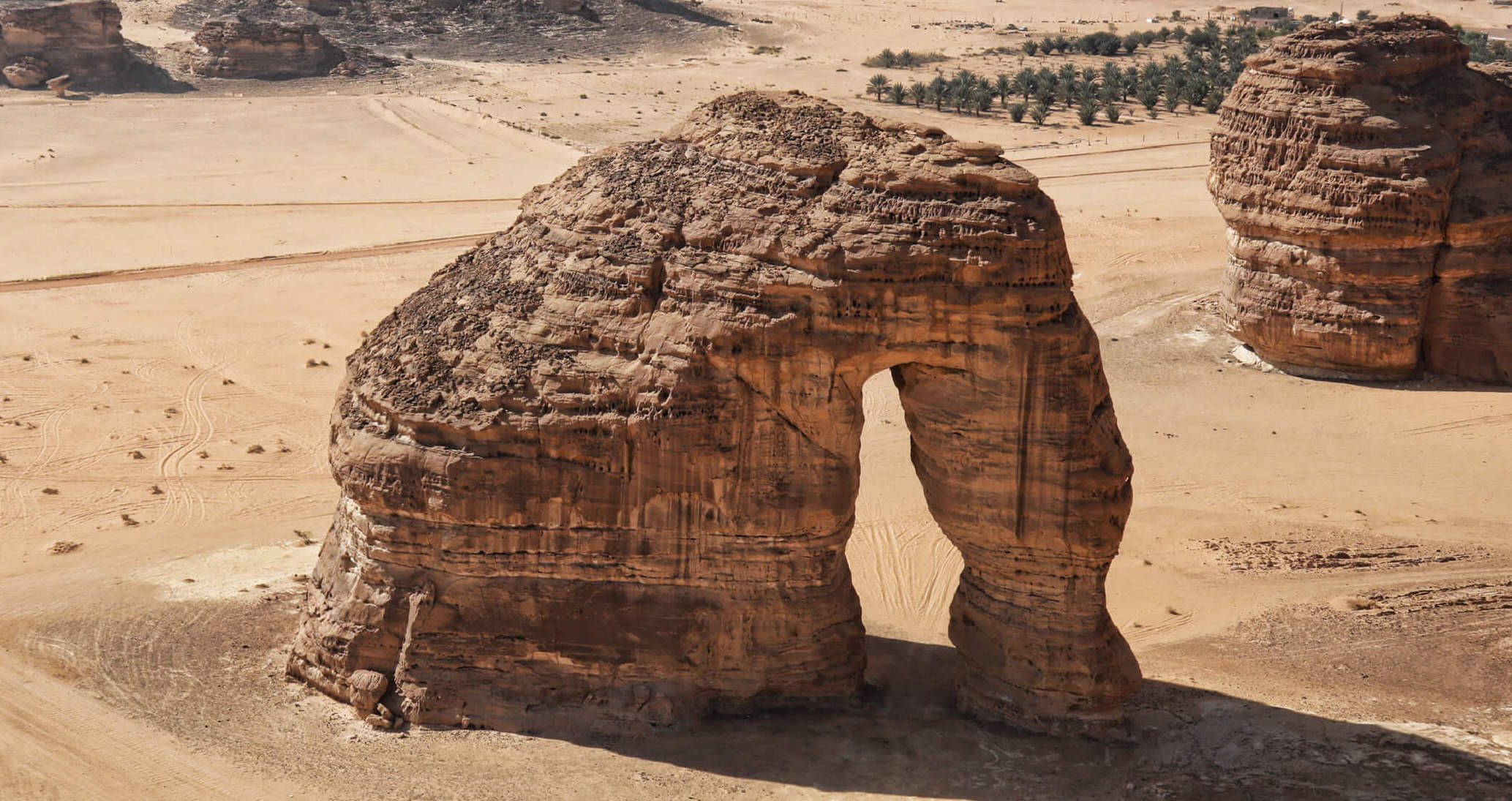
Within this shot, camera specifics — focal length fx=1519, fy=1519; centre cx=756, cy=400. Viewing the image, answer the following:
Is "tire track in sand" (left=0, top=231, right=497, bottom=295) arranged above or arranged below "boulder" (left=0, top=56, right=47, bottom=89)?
below

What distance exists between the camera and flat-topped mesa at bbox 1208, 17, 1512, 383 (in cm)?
2714

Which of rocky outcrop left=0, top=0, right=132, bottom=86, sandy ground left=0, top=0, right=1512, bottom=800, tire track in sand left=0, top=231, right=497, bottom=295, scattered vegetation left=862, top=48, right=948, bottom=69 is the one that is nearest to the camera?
sandy ground left=0, top=0, right=1512, bottom=800

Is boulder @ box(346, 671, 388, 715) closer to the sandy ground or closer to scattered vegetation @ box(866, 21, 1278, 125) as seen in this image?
the sandy ground

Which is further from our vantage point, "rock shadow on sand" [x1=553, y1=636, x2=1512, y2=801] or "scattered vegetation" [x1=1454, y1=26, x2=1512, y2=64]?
"scattered vegetation" [x1=1454, y1=26, x2=1512, y2=64]

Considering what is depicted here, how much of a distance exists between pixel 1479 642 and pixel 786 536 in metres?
9.49

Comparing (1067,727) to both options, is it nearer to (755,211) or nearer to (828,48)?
(755,211)

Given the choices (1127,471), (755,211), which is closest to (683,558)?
(755,211)

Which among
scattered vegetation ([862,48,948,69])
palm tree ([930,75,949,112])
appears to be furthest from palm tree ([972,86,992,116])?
scattered vegetation ([862,48,948,69])

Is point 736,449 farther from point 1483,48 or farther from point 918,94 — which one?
point 1483,48

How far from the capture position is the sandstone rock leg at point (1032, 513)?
1449cm

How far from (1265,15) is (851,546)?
246ft

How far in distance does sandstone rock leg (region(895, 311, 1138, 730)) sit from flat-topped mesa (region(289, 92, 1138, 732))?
0.09 ft

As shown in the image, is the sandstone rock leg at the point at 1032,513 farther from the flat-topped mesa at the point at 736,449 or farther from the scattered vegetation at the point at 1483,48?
the scattered vegetation at the point at 1483,48

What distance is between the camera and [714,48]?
258 ft
